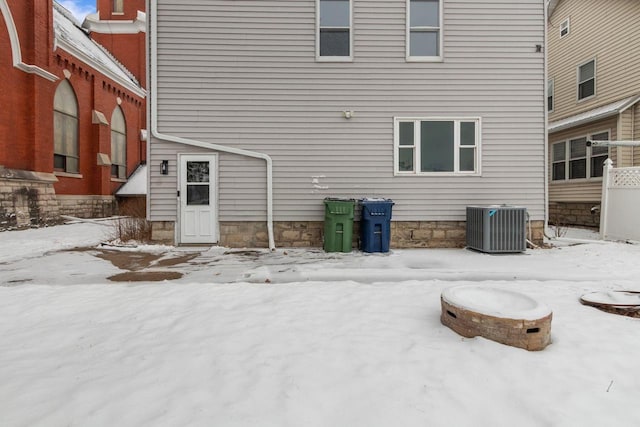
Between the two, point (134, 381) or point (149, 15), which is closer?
point (134, 381)

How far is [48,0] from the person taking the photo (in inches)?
496

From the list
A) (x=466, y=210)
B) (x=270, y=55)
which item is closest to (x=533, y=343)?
(x=466, y=210)

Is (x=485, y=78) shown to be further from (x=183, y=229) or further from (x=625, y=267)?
(x=183, y=229)

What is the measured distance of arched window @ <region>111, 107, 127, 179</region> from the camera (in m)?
18.0

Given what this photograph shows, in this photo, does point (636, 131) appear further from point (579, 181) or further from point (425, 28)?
point (425, 28)

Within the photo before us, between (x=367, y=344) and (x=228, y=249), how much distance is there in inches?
216

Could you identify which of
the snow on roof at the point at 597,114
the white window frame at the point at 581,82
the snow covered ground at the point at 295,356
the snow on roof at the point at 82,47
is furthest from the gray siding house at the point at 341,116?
the snow on roof at the point at 82,47

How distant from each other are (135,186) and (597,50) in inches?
826

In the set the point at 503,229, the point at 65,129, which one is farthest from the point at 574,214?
the point at 65,129

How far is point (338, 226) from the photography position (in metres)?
7.51

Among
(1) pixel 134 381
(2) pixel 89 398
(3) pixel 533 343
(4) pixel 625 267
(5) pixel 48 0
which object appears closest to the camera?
(2) pixel 89 398

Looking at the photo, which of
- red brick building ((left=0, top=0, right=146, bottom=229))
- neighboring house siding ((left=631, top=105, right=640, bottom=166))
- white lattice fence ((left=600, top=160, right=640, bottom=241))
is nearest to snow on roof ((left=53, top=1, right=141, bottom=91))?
red brick building ((left=0, top=0, right=146, bottom=229))

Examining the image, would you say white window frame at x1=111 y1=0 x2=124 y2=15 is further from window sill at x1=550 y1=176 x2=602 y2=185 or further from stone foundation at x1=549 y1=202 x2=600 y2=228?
stone foundation at x1=549 y1=202 x2=600 y2=228

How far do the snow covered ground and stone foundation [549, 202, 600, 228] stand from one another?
8.68 meters
